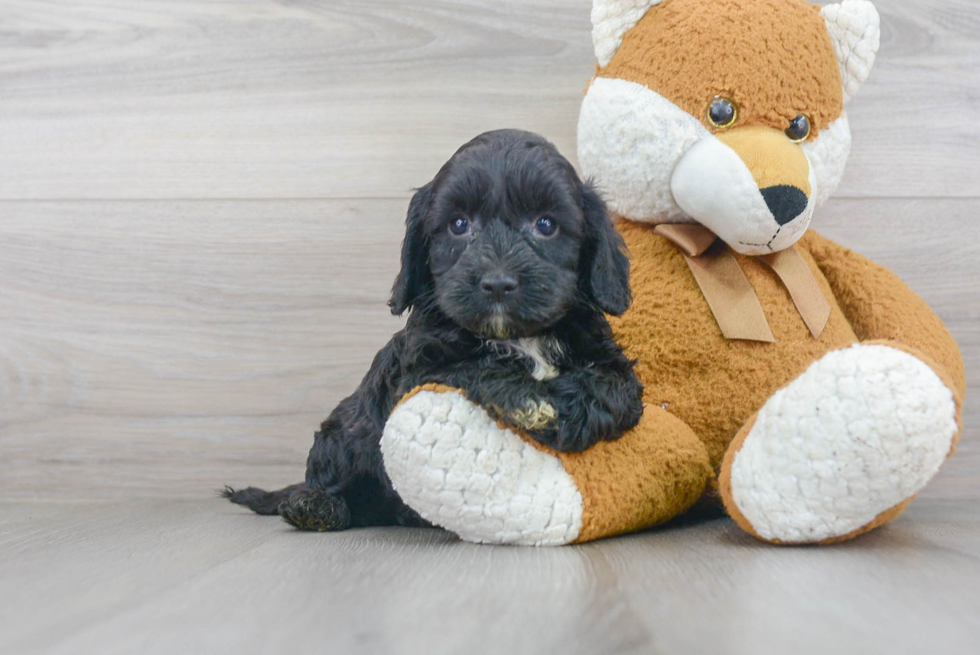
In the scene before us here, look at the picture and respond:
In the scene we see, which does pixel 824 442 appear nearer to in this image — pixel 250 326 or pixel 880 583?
pixel 880 583

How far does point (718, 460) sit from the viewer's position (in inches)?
58.9

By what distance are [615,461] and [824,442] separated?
1.01 feet

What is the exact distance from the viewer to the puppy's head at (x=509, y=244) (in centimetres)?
117

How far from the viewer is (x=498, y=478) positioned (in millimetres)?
1214

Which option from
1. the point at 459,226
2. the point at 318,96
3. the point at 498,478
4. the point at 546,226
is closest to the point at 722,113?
the point at 546,226

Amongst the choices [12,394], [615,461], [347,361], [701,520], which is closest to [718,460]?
[701,520]

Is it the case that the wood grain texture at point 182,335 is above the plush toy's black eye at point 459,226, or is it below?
below

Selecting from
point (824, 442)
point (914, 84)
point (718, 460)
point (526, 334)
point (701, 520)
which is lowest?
point (701, 520)

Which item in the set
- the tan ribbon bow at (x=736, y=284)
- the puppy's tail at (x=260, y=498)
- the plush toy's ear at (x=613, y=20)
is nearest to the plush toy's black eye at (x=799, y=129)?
the tan ribbon bow at (x=736, y=284)

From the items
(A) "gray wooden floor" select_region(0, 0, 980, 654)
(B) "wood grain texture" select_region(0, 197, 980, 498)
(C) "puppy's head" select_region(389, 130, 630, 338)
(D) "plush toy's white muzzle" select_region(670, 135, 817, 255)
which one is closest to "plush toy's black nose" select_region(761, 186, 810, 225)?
(D) "plush toy's white muzzle" select_region(670, 135, 817, 255)

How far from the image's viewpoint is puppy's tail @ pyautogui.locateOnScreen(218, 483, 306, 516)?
5.61ft

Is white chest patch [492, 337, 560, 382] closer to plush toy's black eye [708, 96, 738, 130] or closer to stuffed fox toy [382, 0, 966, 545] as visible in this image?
stuffed fox toy [382, 0, 966, 545]

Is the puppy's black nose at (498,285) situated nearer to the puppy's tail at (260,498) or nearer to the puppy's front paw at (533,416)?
the puppy's front paw at (533,416)

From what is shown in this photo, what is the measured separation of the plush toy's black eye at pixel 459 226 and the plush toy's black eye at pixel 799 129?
644 mm
